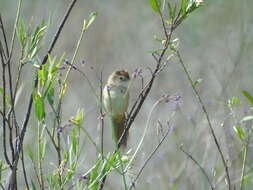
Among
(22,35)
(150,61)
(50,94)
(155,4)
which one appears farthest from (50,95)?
(150,61)

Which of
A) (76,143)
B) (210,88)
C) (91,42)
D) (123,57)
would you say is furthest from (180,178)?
(91,42)

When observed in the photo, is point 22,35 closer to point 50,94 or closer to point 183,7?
point 50,94

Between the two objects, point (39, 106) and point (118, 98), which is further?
point (118, 98)

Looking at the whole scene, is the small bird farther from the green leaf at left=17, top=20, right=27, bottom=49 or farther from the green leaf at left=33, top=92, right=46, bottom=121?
the green leaf at left=33, top=92, right=46, bottom=121

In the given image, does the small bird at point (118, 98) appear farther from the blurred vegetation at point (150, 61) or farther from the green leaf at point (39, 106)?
the green leaf at point (39, 106)

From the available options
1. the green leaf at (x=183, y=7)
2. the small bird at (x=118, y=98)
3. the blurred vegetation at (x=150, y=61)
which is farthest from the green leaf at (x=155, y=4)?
the blurred vegetation at (x=150, y=61)

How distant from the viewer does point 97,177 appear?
5.82 ft

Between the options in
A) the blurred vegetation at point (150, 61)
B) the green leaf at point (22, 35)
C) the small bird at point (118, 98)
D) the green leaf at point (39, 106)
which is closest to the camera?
the green leaf at point (39, 106)

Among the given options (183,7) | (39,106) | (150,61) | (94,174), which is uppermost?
(150,61)

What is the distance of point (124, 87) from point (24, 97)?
13.4 feet

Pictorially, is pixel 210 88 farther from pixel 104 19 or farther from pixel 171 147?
pixel 104 19

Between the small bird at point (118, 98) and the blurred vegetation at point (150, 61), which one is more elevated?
the blurred vegetation at point (150, 61)

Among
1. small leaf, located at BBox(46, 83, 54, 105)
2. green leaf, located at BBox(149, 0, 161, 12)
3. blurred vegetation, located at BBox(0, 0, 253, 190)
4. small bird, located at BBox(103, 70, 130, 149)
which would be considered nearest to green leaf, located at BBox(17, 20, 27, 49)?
small leaf, located at BBox(46, 83, 54, 105)

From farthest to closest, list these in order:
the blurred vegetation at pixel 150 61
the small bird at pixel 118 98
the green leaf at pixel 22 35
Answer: the blurred vegetation at pixel 150 61, the small bird at pixel 118 98, the green leaf at pixel 22 35
